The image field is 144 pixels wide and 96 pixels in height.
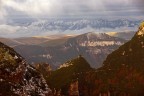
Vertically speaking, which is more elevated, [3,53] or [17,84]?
[3,53]

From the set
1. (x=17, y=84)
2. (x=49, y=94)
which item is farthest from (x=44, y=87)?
(x=17, y=84)

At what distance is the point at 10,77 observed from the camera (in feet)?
214

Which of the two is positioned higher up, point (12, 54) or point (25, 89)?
point (12, 54)

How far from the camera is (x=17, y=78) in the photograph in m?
65.1

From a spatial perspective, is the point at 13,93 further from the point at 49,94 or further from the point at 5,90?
the point at 49,94

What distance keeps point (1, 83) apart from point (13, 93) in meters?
2.66

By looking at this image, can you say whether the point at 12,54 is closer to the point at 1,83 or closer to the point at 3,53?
the point at 3,53

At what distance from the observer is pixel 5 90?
6269 centimetres

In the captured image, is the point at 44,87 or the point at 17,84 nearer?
the point at 17,84

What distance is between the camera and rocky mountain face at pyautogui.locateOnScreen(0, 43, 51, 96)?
6375 centimetres

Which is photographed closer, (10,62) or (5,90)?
(5,90)

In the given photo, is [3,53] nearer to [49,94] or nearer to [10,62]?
[10,62]

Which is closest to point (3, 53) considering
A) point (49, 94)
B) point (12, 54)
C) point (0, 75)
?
point (12, 54)

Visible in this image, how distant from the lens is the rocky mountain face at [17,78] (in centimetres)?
6375
